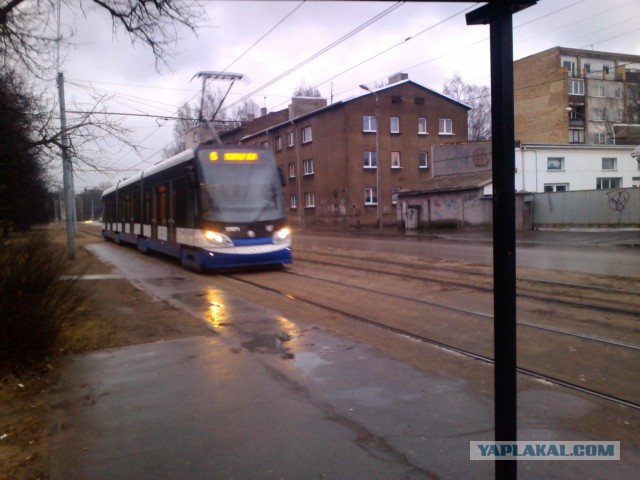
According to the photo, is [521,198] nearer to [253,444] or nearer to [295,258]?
[295,258]

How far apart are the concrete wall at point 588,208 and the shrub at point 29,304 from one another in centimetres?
2747

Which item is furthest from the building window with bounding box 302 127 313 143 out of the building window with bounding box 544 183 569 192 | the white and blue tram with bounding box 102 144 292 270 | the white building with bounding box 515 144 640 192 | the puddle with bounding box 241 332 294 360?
the puddle with bounding box 241 332 294 360

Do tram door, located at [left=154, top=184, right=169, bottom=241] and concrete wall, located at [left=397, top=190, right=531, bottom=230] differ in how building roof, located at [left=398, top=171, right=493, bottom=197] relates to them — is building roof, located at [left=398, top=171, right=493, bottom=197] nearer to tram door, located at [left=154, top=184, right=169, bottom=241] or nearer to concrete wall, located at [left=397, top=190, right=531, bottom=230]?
concrete wall, located at [left=397, top=190, right=531, bottom=230]

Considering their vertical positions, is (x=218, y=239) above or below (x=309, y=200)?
below

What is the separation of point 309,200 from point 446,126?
46.0ft

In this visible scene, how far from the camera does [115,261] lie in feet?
61.4

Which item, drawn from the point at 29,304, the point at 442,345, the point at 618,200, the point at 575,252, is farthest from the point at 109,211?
the point at 618,200

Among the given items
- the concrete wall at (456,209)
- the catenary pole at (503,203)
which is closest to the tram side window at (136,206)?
the catenary pole at (503,203)

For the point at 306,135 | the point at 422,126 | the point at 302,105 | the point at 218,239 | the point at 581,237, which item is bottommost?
the point at 581,237

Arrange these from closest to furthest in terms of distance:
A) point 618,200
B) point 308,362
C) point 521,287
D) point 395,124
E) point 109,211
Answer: point 308,362 → point 521,287 → point 618,200 → point 109,211 → point 395,124

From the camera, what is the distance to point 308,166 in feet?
157

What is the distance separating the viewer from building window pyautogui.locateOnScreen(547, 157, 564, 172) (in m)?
34.8
